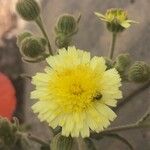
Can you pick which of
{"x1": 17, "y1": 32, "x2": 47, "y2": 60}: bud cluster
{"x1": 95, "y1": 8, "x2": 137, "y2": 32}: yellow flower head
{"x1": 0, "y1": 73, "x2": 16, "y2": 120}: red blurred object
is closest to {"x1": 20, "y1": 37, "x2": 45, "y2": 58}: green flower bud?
{"x1": 17, "y1": 32, "x2": 47, "y2": 60}: bud cluster

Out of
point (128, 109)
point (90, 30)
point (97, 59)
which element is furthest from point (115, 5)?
point (97, 59)

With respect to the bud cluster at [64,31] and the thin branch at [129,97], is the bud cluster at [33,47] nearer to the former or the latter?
the bud cluster at [64,31]

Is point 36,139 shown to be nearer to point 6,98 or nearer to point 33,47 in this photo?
point 33,47

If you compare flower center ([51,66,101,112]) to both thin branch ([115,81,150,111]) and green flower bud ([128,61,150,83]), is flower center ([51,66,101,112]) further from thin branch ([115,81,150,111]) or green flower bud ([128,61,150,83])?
thin branch ([115,81,150,111])

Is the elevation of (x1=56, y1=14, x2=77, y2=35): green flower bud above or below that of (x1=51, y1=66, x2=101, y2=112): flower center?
above

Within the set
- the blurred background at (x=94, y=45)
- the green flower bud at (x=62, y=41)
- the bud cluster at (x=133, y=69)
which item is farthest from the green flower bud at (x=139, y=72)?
the blurred background at (x=94, y=45)

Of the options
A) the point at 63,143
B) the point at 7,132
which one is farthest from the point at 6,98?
the point at 63,143
